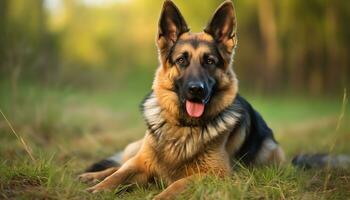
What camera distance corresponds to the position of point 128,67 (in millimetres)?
25875

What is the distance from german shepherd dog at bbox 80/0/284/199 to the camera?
543cm

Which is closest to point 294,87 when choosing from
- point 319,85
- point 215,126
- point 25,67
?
point 319,85

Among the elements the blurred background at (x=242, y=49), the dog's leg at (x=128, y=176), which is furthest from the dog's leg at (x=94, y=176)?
the blurred background at (x=242, y=49)

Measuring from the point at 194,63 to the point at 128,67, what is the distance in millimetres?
20580

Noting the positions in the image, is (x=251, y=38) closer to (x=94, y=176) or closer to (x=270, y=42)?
(x=270, y=42)

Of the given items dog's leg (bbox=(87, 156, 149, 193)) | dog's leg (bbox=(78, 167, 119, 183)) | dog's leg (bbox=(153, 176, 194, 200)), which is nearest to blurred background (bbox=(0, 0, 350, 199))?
dog's leg (bbox=(78, 167, 119, 183))

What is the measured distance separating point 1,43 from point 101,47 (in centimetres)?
1643

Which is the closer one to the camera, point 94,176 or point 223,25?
point 223,25

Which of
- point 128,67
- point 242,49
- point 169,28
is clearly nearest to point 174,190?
point 169,28

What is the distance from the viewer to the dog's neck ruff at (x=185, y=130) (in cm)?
551

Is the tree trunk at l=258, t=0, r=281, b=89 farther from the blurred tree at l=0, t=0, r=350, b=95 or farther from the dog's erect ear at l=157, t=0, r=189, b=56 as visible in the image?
the dog's erect ear at l=157, t=0, r=189, b=56

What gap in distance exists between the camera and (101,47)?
25969 millimetres

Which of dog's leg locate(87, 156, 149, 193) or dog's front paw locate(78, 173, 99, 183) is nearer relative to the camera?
dog's leg locate(87, 156, 149, 193)

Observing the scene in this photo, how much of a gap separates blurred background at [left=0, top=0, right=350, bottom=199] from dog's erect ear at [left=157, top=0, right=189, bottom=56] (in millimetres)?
2295
